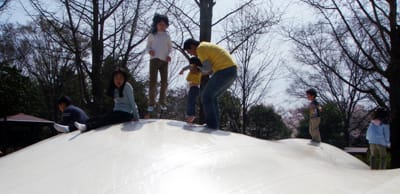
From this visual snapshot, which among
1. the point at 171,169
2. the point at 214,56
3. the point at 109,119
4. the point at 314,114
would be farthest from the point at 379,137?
the point at 171,169

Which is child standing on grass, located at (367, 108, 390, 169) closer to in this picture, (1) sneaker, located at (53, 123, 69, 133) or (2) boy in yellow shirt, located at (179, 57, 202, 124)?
(2) boy in yellow shirt, located at (179, 57, 202, 124)

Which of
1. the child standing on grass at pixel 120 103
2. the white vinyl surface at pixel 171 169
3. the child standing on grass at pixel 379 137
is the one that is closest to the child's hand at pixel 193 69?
the child standing on grass at pixel 120 103

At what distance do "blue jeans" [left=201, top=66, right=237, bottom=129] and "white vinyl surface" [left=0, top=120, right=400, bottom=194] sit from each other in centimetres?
59

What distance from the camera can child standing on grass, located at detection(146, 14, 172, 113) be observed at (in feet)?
20.7

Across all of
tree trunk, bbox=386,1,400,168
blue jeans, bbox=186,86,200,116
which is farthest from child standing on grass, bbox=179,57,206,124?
tree trunk, bbox=386,1,400,168

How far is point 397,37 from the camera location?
13.4 m

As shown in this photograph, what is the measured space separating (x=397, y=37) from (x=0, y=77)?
62.4ft

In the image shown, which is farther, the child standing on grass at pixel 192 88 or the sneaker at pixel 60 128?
the child standing on grass at pixel 192 88

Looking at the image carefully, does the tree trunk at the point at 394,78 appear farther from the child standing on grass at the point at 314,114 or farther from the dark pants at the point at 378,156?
the child standing on grass at the point at 314,114

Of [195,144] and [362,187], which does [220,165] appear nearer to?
[195,144]

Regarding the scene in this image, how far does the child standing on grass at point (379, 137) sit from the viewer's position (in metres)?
9.00

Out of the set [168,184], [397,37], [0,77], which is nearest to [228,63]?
[168,184]

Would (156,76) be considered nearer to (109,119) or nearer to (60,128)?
(109,119)

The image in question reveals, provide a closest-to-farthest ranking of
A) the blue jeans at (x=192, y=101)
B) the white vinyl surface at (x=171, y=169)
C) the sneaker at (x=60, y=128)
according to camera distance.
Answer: the white vinyl surface at (x=171, y=169), the sneaker at (x=60, y=128), the blue jeans at (x=192, y=101)
